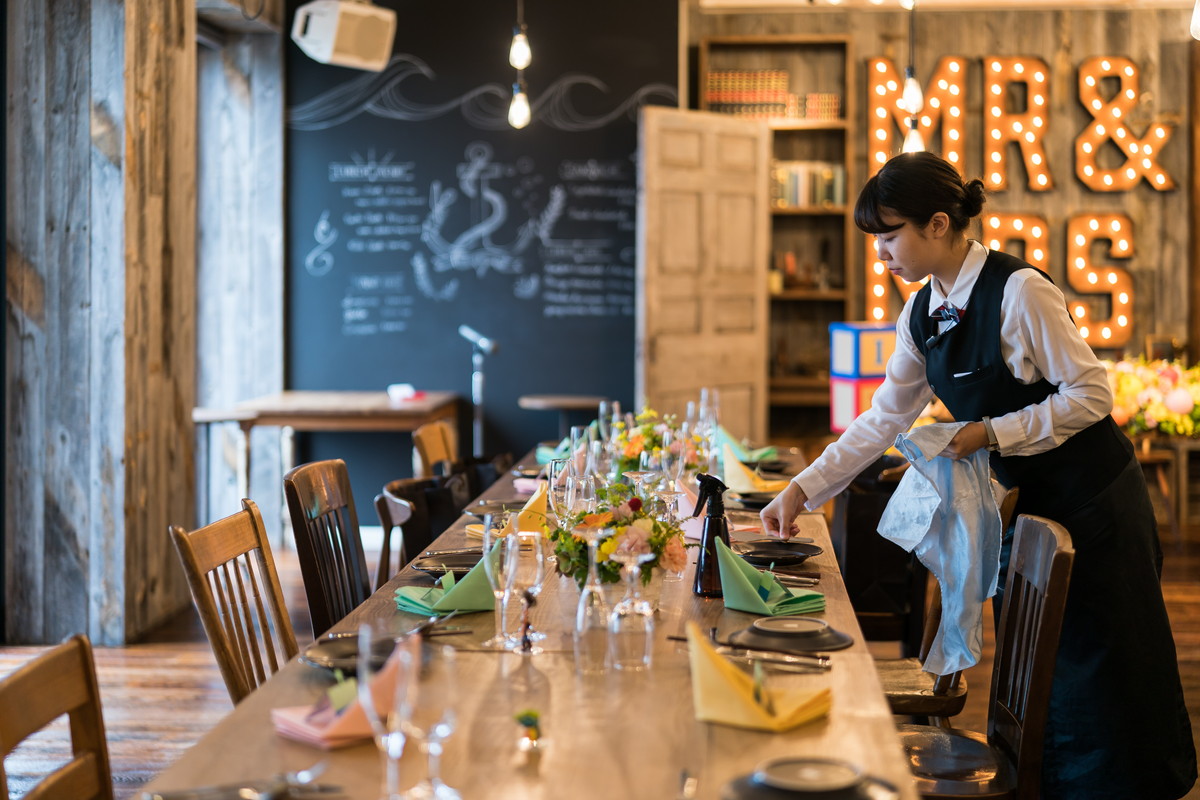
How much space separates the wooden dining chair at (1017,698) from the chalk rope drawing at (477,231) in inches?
187

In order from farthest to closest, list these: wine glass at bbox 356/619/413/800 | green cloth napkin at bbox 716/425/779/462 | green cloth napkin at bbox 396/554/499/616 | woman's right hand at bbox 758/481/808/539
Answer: green cloth napkin at bbox 716/425/779/462 → woman's right hand at bbox 758/481/808/539 → green cloth napkin at bbox 396/554/499/616 → wine glass at bbox 356/619/413/800

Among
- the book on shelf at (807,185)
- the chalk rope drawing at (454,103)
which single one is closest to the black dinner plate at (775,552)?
the chalk rope drawing at (454,103)

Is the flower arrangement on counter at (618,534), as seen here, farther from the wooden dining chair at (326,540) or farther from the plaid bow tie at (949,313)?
the plaid bow tie at (949,313)

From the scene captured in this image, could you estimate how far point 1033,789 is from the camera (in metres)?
2.12

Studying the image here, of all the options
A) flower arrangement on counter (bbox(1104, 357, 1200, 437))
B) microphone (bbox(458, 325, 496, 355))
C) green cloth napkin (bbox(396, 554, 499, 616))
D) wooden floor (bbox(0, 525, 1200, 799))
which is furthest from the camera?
microphone (bbox(458, 325, 496, 355))

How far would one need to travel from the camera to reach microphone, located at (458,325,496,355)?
21.9 feet

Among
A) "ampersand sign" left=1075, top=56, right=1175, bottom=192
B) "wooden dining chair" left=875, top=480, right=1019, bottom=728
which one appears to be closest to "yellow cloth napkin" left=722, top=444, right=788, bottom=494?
"wooden dining chair" left=875, top=480, right=1019, bottom=728

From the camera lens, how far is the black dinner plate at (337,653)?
1.76 m

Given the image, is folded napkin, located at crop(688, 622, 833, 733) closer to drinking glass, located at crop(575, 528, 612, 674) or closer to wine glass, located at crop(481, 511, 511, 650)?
drinking glass, located at crop(575, 528, 612, 674)

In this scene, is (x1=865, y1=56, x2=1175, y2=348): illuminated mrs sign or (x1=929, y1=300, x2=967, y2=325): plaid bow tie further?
(x1=865, y1=56, x2=1175, y2=348): illuminated mrs sign

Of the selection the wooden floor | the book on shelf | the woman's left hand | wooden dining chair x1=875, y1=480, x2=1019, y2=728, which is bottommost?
the wooden floor

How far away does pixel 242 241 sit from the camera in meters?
6.85

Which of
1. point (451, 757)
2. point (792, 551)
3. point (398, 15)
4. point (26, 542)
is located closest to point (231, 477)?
point (26, 542)

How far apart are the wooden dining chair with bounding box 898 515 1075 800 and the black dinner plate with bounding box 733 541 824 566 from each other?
40cm
